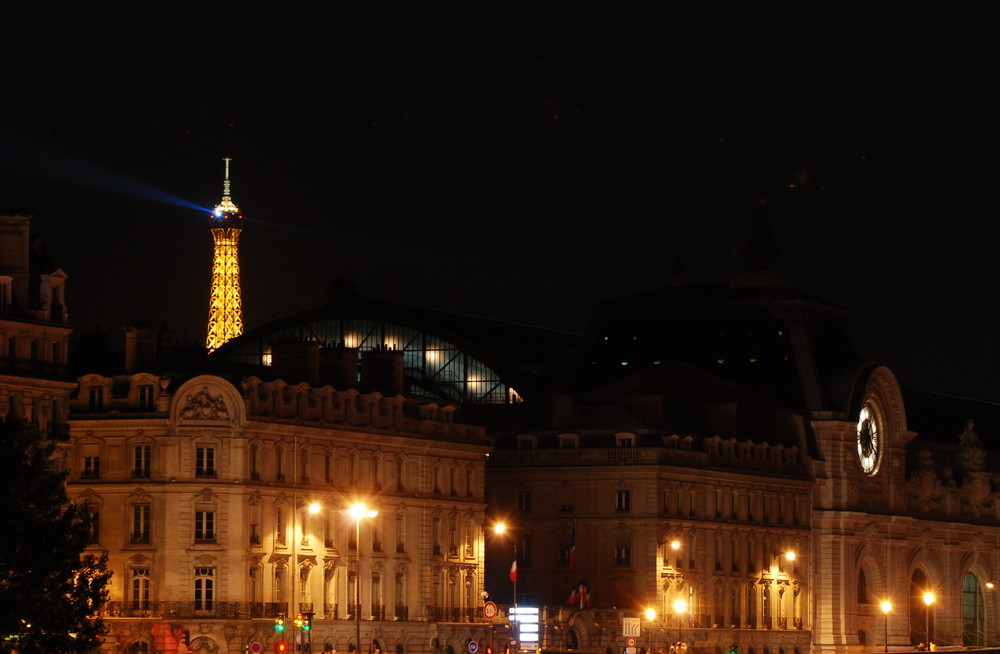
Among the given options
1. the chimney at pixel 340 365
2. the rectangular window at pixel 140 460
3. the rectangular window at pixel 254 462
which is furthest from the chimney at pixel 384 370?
the rectangular window at pixel 140 460

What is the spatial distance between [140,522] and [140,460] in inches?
116

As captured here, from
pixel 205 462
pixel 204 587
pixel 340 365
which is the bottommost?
pixel 204 587

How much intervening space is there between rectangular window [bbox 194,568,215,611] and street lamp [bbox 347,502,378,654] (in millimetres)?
6945

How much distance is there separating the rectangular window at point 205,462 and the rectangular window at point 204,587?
473cm

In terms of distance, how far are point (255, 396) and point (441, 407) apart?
20.2 m

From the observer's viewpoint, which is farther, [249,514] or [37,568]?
[249,514]

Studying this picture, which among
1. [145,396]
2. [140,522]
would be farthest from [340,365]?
[140,522]

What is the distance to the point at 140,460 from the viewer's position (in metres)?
148

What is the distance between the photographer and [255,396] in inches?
5940

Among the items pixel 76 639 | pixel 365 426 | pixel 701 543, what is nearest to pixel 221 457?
pixel 365 426

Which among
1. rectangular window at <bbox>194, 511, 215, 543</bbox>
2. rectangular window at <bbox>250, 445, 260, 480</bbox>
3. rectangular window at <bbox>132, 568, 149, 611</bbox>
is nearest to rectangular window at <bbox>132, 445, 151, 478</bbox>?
rectangular window at <bbox>194, 511, 215, 543</bbox>

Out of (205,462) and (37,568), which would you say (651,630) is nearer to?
(205,462)

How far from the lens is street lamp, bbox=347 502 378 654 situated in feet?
479

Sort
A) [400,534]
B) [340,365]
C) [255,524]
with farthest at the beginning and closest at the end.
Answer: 1. [340,365]
2. [400,534]
3. [255,524]
